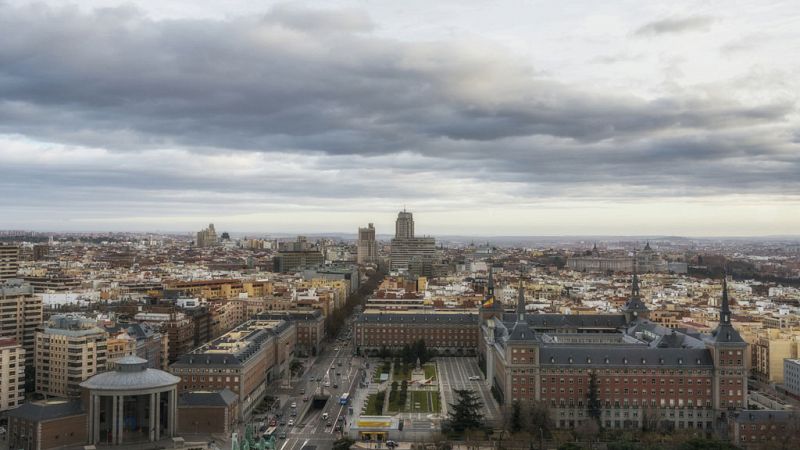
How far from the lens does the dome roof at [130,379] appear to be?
60656 millimetres

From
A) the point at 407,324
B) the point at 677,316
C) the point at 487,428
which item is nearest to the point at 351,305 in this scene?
the point at 407,324

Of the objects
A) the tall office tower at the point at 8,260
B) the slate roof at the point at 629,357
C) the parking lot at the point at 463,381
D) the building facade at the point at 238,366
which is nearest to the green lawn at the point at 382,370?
the parking lot at the point at 463,381

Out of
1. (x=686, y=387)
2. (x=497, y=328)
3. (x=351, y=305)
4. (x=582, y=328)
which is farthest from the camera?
(x=351, y=305)

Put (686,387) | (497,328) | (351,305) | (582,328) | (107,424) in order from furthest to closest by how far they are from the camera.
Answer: (351,305) → (582,328) → (497,328) → (686,387) → (107,424)

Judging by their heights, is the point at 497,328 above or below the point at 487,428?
above

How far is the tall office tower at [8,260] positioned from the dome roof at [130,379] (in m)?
60.7

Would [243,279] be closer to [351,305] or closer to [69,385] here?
[351,305]

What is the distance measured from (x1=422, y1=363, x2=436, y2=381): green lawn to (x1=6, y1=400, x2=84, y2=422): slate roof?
4125cm

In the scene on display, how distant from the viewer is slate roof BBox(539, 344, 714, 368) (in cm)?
7288

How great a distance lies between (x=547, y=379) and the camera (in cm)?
7331

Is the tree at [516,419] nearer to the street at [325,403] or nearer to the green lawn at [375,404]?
the green lawn at [375,404]

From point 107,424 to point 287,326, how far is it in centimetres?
4344

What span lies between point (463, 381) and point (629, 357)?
2319cm

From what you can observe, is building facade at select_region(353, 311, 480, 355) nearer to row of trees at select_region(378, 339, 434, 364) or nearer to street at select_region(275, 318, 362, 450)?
street at select_region(275, 318, 362, 450)
